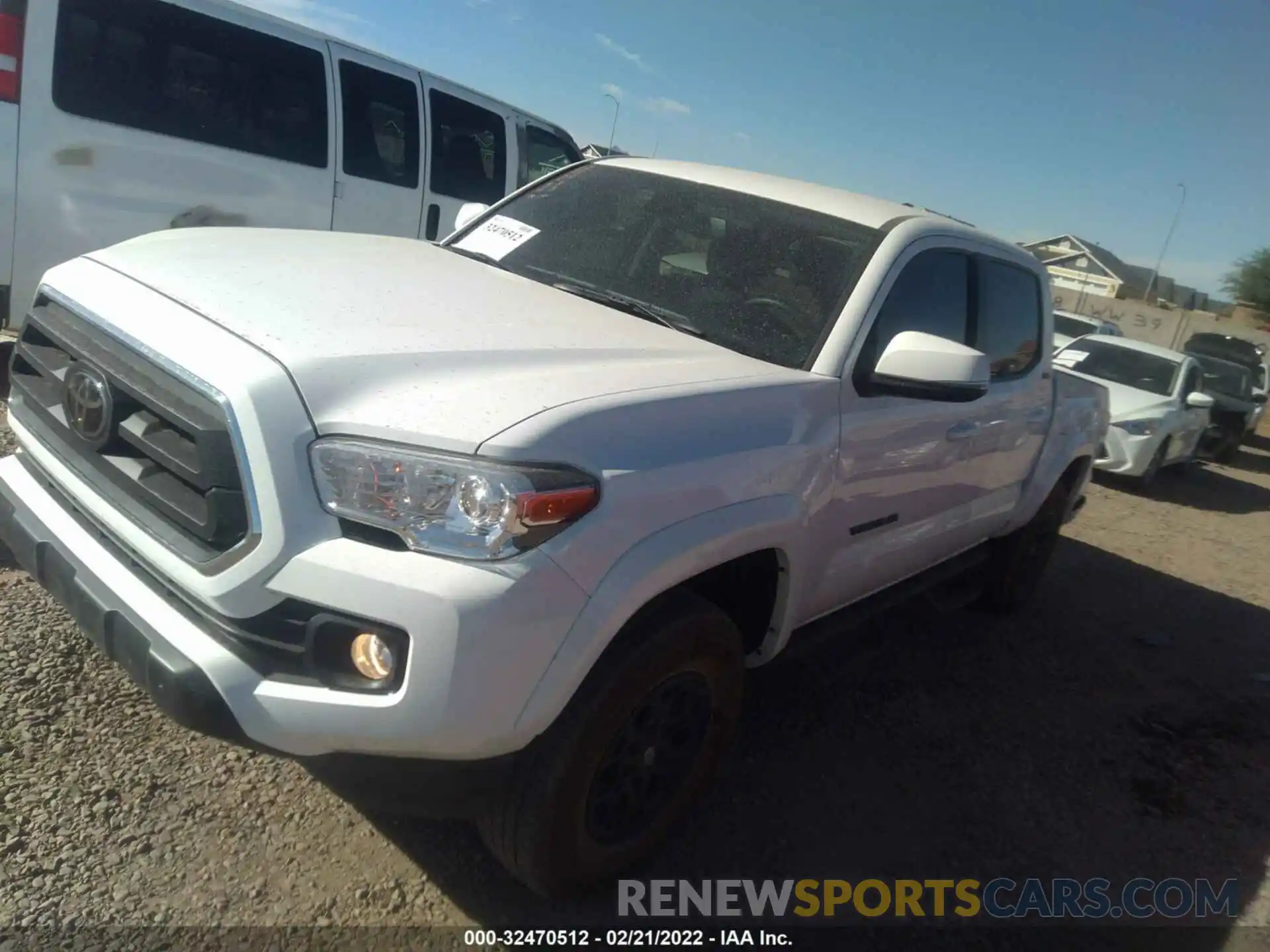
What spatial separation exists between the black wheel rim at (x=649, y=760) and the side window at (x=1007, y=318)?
2.02 meters

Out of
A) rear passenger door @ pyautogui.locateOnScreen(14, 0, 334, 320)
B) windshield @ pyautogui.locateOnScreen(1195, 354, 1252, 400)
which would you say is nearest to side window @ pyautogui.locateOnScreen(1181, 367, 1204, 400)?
windshield @ pyautogui.locateOnScreen(1195, 354, 1252, 400)

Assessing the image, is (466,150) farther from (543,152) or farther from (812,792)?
(812,792)

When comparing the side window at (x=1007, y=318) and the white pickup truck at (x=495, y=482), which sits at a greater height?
the side window at (x=1007, y=318)

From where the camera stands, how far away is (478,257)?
3.65m

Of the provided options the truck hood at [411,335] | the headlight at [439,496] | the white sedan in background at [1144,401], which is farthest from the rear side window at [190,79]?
the white sedan in background at [1144,401]

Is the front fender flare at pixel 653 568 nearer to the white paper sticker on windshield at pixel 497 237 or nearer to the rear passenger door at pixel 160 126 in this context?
the white paper sticker on windshield at pixel 497 237

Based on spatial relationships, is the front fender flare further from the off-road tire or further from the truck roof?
the off-road tire

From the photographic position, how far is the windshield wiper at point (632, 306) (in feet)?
10.0

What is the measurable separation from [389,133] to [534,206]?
363cm

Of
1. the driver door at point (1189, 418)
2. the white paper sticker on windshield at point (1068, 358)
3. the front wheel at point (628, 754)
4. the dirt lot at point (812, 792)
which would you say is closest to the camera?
the front wheel at point (628, 754)

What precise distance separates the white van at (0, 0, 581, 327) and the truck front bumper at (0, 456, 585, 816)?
3.89 m

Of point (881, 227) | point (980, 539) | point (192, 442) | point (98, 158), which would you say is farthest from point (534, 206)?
point (98, 158)

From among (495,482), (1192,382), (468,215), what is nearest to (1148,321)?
(1192,382)

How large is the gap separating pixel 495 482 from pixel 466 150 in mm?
6320
